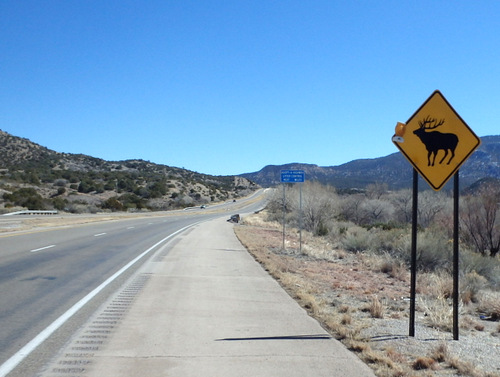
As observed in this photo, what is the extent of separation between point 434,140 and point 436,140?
0.03 m

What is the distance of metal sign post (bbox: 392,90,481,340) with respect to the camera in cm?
725

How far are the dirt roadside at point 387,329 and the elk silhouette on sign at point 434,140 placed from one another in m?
2.60

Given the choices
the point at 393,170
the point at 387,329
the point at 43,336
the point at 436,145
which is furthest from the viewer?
the point at 393,170

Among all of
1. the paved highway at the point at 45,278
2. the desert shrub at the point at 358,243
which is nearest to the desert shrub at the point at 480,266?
the desert shrub at the point at 358,243

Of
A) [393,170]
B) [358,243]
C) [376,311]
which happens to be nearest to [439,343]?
[376,311]

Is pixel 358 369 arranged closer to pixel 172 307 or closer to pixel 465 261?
pixel 172 307

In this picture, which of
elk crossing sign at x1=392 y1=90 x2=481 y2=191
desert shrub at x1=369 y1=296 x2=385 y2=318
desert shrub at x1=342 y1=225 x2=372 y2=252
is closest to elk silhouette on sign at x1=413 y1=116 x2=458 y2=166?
elk crossing sign at x1=392 y1=90 x2=481 y2=191

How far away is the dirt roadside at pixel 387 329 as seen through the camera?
594 cm

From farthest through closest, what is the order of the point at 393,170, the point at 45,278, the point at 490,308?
the point at 393,170 < the point at 45,278 < the point at 490,308

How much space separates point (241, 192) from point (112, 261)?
140m

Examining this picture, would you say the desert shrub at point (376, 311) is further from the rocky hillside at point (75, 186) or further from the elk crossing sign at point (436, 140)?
the rocky hillside at point (75, 186)

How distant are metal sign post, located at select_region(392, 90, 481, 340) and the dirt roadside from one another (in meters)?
0.53

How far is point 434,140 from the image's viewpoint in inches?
291

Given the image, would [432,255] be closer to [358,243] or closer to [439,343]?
[358,243]
